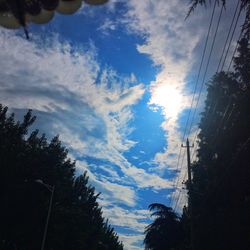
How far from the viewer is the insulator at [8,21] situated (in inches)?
107

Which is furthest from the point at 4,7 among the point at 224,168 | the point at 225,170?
the point at 224,168

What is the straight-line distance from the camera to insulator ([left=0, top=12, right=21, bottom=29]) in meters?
2.71

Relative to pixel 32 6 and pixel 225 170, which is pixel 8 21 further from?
pixel 225 170

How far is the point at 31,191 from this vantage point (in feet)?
92.0

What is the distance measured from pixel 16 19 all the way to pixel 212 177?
23.4 meters

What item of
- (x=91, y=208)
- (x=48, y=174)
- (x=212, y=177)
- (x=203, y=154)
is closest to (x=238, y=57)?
(x=203, y=154)

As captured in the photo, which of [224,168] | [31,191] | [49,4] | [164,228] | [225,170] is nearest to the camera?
[49,4]

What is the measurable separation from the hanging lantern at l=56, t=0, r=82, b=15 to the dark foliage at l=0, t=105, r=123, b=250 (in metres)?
23.1

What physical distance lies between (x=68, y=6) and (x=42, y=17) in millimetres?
239

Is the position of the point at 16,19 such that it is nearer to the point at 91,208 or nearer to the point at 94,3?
the point at 94,3

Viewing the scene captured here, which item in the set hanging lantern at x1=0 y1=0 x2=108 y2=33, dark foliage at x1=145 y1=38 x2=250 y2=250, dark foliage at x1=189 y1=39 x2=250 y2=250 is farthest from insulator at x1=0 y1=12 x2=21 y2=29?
dark foliage at x1=189 y1=39 x2=250 y2=250

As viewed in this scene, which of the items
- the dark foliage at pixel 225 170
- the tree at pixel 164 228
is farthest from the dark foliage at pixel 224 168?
the tree at pixel 164 228

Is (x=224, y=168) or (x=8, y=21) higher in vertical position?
(x=224, y=168)

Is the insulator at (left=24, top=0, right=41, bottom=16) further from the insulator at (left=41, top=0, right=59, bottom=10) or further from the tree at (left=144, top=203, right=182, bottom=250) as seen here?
the tree at (left=144, top=203, right=182, bottom=250)
